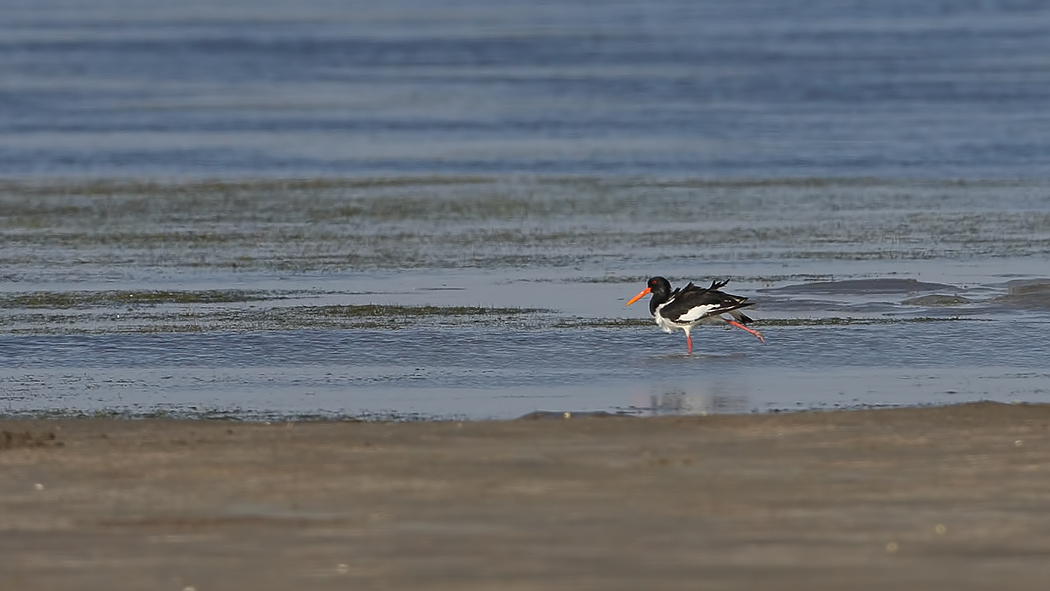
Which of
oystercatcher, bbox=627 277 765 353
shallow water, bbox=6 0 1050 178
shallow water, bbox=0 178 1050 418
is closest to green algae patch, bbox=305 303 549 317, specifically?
shallow water, bbox=0 178 1050 418

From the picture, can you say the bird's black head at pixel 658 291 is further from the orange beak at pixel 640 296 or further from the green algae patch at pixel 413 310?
the green algae patch at pixel 413 310

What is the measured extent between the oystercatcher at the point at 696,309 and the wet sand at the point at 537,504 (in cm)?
322

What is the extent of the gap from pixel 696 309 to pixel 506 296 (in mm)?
2371

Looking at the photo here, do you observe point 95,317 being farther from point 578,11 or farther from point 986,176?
point 578,11

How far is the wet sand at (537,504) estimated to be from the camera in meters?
7.49

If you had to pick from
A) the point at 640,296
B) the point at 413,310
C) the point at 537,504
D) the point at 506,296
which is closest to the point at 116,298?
the point at 413,310

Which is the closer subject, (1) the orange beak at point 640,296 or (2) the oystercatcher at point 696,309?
(2) the oystercatcher at point 696,309

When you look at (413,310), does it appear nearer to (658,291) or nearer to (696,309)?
(658,291)

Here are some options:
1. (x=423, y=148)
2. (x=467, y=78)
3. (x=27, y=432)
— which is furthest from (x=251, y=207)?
(x=467, y=78)

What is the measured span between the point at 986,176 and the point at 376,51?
27069mm

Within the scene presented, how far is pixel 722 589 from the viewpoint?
7.21 metres

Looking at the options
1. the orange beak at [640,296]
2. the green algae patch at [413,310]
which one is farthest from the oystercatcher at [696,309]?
the green algae patch at [413,310]

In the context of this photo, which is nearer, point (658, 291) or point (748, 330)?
point (748, 330)

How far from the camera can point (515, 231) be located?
2003 cm
